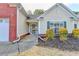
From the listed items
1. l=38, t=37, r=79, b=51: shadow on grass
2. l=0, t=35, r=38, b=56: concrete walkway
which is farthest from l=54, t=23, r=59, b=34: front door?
l=0, t=35, r=38, b=56: concrete walkway

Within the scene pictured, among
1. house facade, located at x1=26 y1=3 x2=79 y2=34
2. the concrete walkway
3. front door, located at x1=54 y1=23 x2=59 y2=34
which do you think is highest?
house facade, located at x1=26 y1=3 x2=79 y2=34

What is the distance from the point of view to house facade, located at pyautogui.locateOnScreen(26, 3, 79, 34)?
20.4m

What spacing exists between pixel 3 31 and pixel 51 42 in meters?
4.53

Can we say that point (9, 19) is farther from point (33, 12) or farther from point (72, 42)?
point (33, 12)

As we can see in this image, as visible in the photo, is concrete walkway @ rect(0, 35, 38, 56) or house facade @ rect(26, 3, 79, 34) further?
house facade @ rect(26, 3, 79, 34)

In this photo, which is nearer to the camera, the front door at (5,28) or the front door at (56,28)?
the front door at (5,28)

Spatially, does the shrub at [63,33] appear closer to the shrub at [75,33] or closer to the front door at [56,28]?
the front door at [56,28]

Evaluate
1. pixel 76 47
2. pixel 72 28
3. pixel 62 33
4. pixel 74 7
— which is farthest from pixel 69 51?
pixel 74 7

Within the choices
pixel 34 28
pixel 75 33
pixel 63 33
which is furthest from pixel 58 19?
pixel 34 28

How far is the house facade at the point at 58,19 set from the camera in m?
20.4

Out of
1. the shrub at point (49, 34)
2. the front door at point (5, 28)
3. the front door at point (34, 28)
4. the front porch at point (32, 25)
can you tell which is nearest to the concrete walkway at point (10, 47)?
the front door at point (5, 28)

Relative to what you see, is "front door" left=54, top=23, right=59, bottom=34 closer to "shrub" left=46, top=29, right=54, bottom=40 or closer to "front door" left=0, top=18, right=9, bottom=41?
"shrub" left=46, top=29, right=54, bottom=40

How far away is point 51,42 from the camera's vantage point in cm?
1750

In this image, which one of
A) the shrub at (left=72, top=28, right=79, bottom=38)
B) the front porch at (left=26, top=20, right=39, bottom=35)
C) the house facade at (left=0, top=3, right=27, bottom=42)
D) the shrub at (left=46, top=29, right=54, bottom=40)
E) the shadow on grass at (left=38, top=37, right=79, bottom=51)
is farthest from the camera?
the front porch at (left=26, top=20, right=39, bottom=35)
